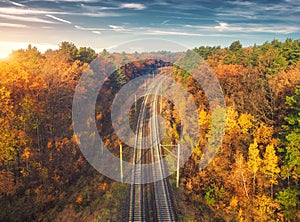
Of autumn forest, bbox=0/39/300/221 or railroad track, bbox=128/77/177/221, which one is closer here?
railroad track, bbox=128/77/177/221

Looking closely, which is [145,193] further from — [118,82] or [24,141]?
[118,82]

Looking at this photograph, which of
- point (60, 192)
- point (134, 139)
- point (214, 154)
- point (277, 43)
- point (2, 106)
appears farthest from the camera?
point (277, 43)

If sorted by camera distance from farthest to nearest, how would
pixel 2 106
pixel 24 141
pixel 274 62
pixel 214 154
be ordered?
pixel 274 62 → pixel 214 154 → pixel 24 141 → pixel 2 106

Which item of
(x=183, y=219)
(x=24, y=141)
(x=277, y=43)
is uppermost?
(x=277, y=43)

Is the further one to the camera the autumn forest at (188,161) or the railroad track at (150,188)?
the autumn forest at (188,161)

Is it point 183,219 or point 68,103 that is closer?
point 183,219

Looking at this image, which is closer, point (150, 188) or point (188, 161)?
point (150, 188)

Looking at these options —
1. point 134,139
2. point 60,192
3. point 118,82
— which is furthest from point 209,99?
point 118,82

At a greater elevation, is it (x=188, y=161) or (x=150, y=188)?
(x=188, y=161)
